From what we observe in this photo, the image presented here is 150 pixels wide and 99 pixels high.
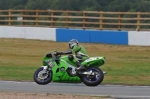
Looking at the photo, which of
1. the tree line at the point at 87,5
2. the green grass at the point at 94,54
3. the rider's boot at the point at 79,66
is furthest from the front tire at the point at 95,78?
the tree line at the point at 87,5

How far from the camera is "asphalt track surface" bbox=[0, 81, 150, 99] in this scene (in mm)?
15695

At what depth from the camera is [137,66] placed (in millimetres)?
24984

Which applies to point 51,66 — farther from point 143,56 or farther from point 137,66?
point 143,56

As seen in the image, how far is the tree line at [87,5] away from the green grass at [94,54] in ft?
70.4

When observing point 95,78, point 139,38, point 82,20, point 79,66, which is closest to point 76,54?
point 79,66

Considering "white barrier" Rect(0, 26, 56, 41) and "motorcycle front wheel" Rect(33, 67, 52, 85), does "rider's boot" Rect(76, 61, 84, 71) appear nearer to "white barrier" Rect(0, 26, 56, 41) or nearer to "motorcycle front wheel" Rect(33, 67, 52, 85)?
"motorcycle front wheel" Rect(33, 67, 52, 85)

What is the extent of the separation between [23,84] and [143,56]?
12.0 meters

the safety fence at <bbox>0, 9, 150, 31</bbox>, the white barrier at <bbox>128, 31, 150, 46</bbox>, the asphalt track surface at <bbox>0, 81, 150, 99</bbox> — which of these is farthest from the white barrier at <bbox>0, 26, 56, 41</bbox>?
the asphalt track surface at <bbox>0, 81, 150, 99</bbox>

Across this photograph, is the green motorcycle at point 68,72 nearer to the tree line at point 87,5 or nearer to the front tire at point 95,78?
the front tire at point 95,78

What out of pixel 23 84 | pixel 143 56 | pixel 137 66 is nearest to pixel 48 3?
pixel 143 56

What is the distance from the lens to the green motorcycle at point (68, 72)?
15711 mm

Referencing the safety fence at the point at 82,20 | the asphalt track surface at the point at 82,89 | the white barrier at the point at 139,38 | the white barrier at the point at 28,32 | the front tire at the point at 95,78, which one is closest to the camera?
the front tire at the point at 95,78

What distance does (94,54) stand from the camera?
1196 inches

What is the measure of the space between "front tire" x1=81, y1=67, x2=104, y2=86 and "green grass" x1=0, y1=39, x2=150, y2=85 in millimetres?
3504
